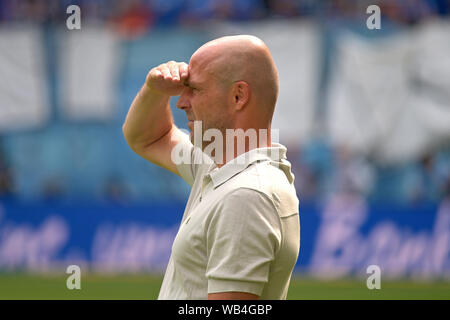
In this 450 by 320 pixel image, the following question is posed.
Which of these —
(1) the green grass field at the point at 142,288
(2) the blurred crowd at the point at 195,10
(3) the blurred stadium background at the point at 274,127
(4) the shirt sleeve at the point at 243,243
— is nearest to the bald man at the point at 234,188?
(4) the shirt sleeve at the point at 243,243

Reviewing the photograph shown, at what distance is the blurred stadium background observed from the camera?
1364cm

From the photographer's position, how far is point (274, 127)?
16.0 metres

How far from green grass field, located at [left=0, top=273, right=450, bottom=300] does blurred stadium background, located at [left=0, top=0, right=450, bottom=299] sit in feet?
0.25

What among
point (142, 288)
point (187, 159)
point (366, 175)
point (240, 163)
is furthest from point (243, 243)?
point (366, 175)

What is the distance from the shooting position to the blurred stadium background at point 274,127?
1364 cm

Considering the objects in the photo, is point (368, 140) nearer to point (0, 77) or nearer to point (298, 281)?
point (298, 281)

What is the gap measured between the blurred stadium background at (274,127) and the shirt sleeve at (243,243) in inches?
357

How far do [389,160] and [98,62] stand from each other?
6.91 m

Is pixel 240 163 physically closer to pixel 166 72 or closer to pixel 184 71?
pixel 184 71

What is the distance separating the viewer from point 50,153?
17359 mm

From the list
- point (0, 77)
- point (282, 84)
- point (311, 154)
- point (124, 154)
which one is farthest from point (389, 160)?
point (0, 77)

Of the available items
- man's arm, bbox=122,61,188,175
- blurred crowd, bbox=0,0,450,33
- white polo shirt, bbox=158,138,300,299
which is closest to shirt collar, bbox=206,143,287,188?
white polo shirt, bbox=158,138,300,299

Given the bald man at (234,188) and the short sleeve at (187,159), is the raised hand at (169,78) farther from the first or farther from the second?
the short sleeve at (187,159)

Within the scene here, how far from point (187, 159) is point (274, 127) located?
12217mm
